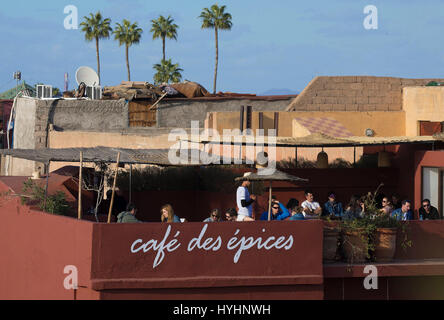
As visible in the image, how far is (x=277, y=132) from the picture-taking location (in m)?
25.3

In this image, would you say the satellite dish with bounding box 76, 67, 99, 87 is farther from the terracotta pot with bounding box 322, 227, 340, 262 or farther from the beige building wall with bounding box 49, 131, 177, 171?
the terracotta pot with bounding box 322, 227, 340, 262

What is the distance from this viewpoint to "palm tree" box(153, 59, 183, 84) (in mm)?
69562

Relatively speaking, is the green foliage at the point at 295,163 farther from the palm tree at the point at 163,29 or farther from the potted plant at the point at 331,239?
the palm tree at the point at 163,29

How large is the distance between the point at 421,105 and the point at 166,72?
4737 centimetres

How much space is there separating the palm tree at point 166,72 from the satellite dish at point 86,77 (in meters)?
30.8

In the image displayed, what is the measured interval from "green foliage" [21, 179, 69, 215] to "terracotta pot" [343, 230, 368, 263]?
216 inches

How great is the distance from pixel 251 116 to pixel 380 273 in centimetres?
1256

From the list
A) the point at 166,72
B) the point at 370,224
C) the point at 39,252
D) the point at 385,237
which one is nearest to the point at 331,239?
the point at 370,224

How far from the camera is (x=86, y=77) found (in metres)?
38.5

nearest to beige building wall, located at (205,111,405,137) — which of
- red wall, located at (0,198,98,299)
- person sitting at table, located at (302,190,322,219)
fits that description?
person sitting at table, located at (302,190,322,219)

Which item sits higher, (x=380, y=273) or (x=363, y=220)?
(x=363, y=220)

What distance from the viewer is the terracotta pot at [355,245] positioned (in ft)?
45.2
